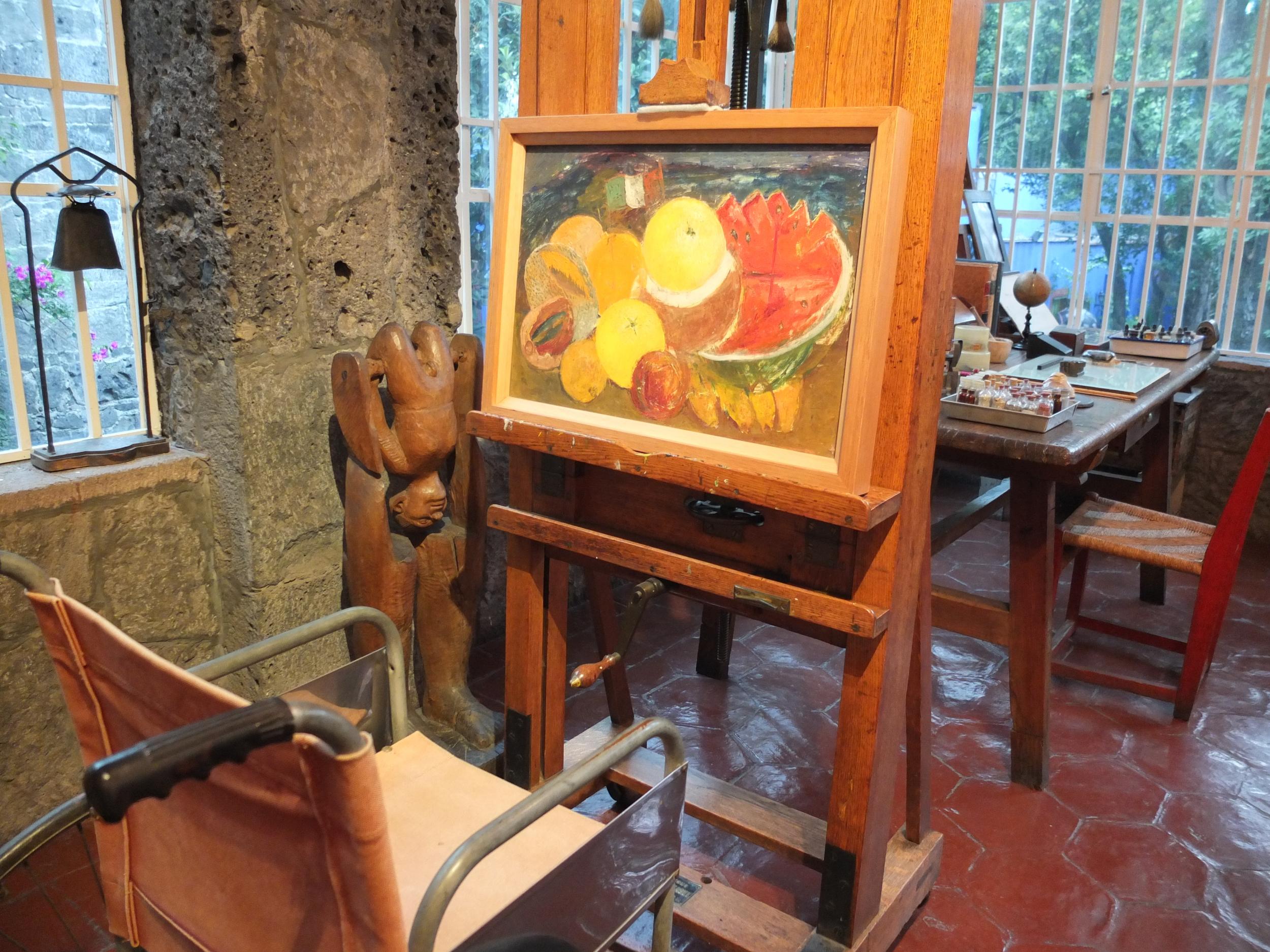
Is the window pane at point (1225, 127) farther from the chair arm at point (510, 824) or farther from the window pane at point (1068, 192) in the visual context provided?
the chair arm at point (510, 824)

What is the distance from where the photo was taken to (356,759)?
98 cm

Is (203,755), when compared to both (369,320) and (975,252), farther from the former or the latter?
(975,252)

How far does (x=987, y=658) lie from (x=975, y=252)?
7.09 ft

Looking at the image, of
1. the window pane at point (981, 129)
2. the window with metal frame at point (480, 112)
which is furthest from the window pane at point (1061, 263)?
the window with metal frame at point (480, 112)

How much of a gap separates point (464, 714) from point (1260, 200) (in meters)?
4.43

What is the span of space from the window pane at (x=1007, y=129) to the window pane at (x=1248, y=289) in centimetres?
123

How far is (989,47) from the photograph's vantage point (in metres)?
5.35

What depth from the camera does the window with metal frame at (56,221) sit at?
91.6 inches

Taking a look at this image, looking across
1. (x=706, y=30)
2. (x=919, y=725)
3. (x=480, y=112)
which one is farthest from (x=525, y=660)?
(x=480, y=112)

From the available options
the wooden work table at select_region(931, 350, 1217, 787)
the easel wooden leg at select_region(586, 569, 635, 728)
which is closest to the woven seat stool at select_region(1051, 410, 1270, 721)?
the wooden work table at select_region(931, 350, 1217, 787)

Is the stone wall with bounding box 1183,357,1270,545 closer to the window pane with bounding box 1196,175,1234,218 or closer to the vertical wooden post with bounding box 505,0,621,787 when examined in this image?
the window pane with bounding box 1196,175,1234,218

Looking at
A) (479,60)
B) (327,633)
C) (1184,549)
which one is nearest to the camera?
(327,633)

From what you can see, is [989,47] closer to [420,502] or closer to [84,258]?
[420,502]

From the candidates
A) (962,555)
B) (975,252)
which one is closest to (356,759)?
(962,555)
